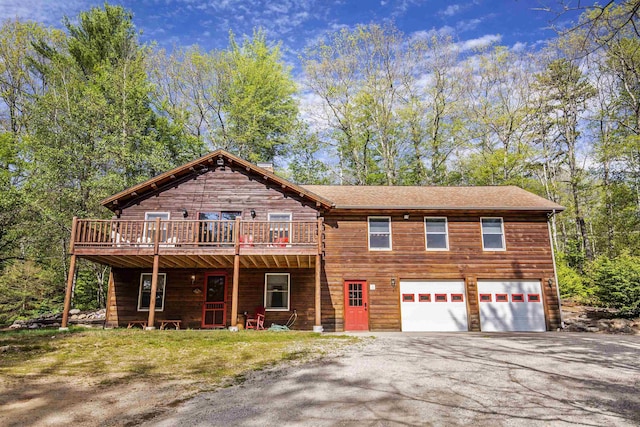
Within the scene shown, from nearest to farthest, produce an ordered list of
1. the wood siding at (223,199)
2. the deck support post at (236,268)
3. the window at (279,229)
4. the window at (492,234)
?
the deck support post at (236,268), the window at (279,229), the wood siding at (223,199), the window at (492,234)

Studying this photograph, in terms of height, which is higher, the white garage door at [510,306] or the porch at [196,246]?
the porch at [196,246]

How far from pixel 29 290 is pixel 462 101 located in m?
29.9

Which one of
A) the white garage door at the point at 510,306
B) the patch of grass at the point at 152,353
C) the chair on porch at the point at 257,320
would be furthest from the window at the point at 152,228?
the white garage door at the point at 510,306

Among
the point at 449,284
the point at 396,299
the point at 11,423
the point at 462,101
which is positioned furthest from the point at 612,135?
the point at 11,423

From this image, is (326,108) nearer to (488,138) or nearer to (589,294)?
(488,138)

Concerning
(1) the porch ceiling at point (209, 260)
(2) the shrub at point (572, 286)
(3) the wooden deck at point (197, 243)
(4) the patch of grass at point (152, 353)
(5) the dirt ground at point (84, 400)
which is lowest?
(5) the dirt ground at point (84, 400)

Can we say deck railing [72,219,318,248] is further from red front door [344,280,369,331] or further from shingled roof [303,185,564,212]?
red front door [344,280,369,331]

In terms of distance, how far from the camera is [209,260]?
14578 mm

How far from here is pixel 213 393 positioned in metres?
6.25

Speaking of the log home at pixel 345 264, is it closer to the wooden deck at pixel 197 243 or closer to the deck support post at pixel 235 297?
the wooden deck at pixel 197 243

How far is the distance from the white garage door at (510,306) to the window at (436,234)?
6.99 ft

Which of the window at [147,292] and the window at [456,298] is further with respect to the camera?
the window at [456,298]

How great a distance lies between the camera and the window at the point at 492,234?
54.3ft

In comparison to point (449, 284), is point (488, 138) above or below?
above
